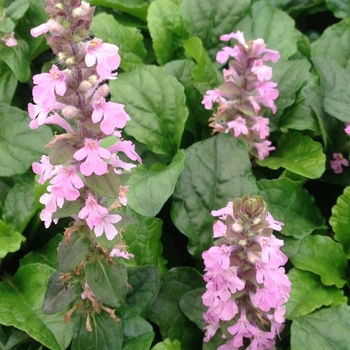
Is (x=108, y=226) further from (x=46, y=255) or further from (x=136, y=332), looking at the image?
(x=46, y=255)

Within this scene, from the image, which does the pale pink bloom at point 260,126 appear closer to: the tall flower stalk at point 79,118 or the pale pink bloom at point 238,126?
the pale pink bloom at point 238,126

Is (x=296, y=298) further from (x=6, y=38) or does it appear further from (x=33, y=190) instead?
(x=6, y=38)

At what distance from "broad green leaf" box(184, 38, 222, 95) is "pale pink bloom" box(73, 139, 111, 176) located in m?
1.07

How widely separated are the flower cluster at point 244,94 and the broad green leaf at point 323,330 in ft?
2.34

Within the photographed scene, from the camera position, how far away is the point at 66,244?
1327 mm

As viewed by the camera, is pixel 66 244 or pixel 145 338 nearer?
pixel 66 244

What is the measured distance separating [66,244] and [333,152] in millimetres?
1406

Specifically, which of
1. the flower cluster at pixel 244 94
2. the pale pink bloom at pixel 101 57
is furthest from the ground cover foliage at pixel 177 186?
the pale pink bloom at pixel 101 57

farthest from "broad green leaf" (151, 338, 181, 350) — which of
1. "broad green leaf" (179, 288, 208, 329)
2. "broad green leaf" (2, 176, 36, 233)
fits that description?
"broad green leaf" (2, 176, 36, 233)

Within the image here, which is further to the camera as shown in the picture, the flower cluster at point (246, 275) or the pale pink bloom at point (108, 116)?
the flower cluster at point (246, 275)

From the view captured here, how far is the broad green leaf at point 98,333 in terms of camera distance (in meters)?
1.47

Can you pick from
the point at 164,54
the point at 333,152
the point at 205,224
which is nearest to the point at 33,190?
the point at 205,224

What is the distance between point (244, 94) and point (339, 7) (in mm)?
1000

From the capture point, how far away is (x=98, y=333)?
1.49m
